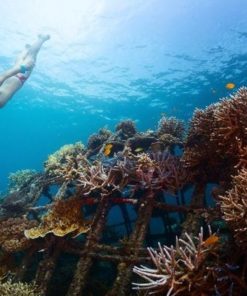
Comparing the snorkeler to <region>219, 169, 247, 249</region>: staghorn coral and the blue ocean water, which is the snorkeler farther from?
the blue ocean water

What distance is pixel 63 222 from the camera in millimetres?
6355

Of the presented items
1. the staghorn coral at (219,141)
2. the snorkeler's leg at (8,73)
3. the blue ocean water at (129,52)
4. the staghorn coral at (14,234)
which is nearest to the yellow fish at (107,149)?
the staghorn coral at (219,141)

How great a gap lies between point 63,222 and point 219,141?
3495 millimetres

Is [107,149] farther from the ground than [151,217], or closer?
farther from the ground

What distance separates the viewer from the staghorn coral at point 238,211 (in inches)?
153

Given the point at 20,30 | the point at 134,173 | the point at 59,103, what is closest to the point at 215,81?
the point at 20,30

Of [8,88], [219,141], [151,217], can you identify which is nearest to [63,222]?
[151,217]

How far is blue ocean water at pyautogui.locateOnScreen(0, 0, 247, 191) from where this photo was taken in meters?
21.7

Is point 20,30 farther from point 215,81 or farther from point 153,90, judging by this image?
point 215,81

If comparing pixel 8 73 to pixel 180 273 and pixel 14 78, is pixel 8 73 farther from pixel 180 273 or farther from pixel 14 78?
pixel 180 273

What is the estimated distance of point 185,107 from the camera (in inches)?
1405

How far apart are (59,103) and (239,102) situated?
124ft

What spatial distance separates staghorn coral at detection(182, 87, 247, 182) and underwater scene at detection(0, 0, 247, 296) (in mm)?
28

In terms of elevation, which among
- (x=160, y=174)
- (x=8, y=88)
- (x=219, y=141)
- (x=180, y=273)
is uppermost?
(x=8, y=88)
